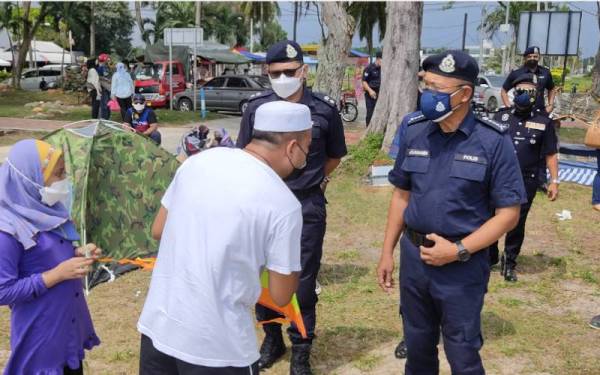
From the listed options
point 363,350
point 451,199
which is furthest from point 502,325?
point 451,199

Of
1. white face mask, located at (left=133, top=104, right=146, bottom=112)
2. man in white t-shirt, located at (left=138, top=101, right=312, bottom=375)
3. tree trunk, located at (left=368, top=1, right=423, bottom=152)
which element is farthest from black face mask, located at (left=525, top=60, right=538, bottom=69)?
man in white t-shirt, located at (left=138, top=101, right=312, bottom=375)

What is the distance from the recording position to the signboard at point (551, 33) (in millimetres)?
11992

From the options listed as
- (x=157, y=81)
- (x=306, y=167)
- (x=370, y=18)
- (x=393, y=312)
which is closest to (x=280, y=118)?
(x=306, y=167)

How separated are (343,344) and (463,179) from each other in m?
2.04

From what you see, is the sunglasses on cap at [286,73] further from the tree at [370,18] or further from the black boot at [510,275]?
the tree at [370,18]

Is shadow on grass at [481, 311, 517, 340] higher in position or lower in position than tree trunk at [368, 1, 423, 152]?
lower

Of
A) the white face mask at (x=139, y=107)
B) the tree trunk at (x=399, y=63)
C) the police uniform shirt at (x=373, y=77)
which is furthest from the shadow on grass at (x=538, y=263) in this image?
the police uniform shirt at (x=373, y=77)

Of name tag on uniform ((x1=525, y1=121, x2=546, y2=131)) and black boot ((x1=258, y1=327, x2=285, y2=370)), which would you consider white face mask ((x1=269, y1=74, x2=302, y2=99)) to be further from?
name tag on uniform ((x1=525, y1=121, x2=546, y2=131))

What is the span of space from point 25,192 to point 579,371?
3518 millimetres

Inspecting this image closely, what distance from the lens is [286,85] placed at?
3.83 meters

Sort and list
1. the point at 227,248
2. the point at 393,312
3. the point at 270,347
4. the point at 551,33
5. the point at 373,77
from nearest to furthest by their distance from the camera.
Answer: the point at 227,248 < the point at 270,347 < the point at 393,312 < the point at 551,33 < the point at 373,77

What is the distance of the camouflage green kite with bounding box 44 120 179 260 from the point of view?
223 inches

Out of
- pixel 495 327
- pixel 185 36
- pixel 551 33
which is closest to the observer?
pixel 495 327

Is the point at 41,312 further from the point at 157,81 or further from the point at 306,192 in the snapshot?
the point at 157,81
